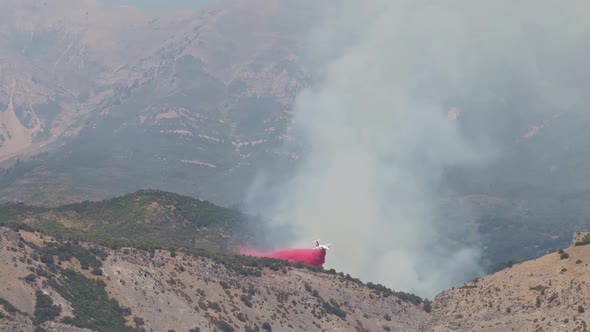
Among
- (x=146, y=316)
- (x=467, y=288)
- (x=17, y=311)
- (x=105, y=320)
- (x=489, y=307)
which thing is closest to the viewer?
(x=489, y=307)

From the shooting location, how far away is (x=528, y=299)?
354 feet

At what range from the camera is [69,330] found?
17200 centimetres

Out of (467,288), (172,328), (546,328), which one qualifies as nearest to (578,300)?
(546,328)

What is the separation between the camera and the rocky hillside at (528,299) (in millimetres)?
101500

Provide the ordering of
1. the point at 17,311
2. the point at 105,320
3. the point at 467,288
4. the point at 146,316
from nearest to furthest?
the point at 467,288
the point at 17,311
the point at 105,320
the point at 146,316

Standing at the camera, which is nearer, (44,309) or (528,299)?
(528,299)

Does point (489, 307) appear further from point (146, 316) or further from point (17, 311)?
point (146, 316)

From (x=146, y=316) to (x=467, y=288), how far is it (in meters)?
94.7

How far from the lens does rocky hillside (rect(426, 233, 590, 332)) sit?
101500 mm

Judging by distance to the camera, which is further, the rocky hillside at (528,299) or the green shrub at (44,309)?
the green shrub at (44,309)

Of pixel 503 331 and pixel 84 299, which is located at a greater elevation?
pixel 84 299

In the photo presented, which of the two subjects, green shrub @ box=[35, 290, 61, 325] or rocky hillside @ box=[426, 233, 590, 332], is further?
green shrub @ box=[35, 290, 61, 325]

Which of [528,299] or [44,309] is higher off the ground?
[44,309]

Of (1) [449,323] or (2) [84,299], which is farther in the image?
(2) [84,299]
